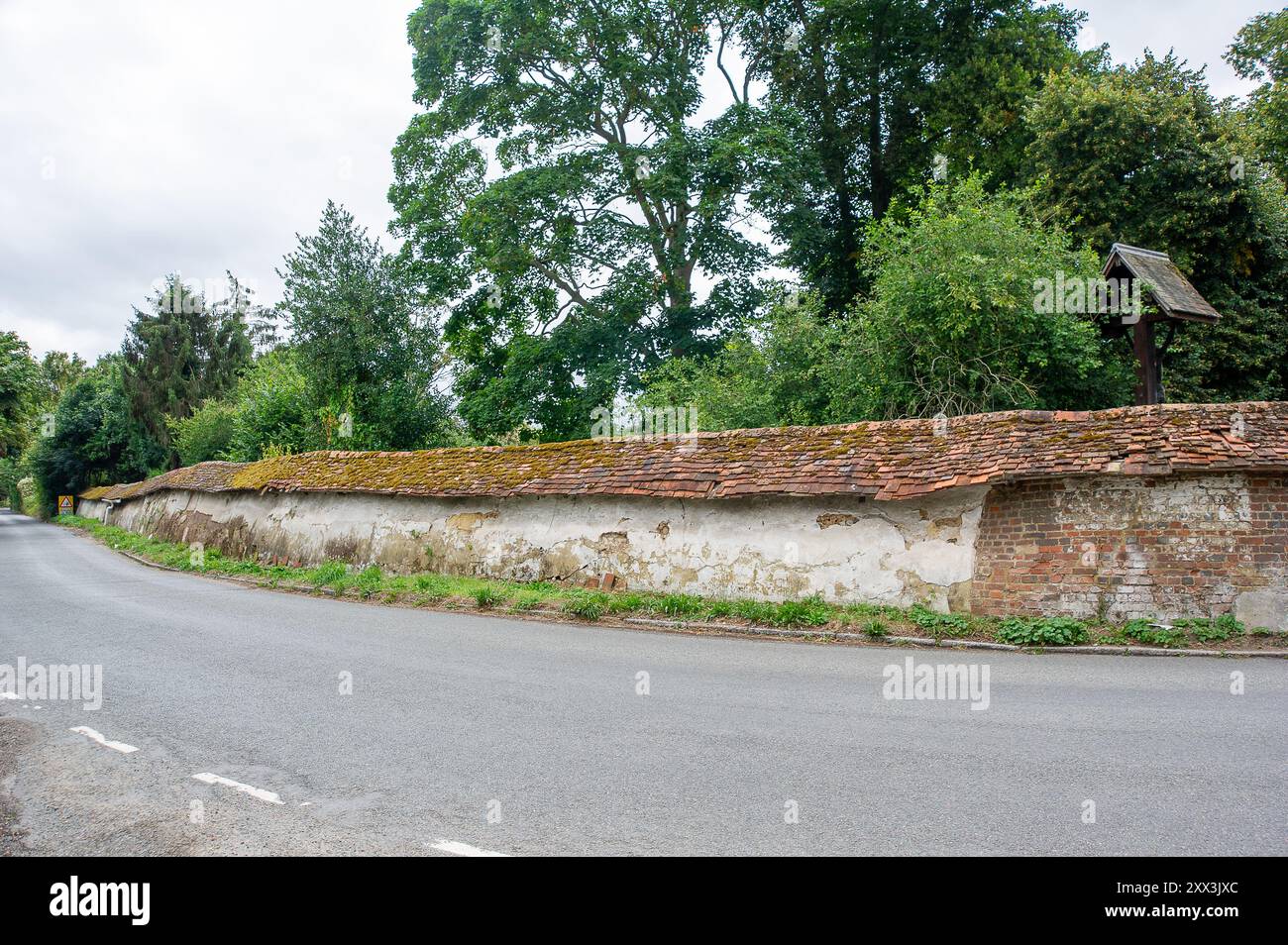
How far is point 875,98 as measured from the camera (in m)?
29.3

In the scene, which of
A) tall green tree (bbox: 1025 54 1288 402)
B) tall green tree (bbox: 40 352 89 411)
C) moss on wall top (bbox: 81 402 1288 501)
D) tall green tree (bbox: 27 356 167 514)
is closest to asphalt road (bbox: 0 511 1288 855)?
moss on wall top (bbox: 81 402 1288 501)

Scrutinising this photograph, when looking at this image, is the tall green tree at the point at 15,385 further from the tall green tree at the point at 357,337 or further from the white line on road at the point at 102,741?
the white line on road at the point at 102,741

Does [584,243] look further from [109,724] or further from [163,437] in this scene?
[163,437]

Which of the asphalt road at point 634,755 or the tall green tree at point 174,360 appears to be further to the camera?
the tall green tree at point 174,360

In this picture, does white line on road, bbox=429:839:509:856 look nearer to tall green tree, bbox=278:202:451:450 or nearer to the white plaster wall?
the white plaster wall

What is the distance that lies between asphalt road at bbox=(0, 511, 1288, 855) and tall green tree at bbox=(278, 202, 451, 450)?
2022cm

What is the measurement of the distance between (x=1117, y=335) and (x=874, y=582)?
12.4m

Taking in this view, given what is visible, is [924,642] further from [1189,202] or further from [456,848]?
[1189,202]

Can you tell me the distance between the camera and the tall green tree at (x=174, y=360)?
5197cm

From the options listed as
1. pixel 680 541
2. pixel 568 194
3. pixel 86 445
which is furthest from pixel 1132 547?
pixel 86 445

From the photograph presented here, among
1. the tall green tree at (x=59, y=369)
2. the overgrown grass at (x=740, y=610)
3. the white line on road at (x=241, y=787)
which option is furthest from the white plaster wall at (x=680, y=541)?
the tall green tree at (x=59, y=369)

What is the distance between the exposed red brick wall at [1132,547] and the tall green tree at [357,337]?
2384 cm
